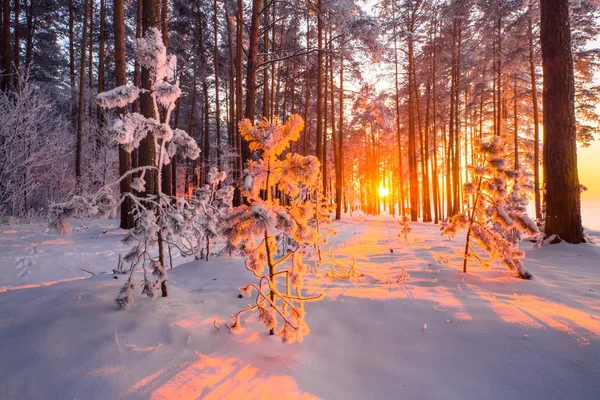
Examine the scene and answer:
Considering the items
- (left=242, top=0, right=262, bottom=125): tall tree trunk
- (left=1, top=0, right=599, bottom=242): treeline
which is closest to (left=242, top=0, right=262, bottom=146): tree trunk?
(left=242, top=0, right=262, bottom=125): tall tree trunk

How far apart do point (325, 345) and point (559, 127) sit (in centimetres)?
634

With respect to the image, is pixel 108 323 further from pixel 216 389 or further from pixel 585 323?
pixel 585 323

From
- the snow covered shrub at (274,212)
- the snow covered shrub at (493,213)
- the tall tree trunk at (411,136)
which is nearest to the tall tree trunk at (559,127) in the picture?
the snow covered shrub at (493,213)

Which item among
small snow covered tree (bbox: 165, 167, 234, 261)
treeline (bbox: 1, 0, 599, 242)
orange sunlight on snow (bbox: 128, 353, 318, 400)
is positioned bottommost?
orange sunlight on snow (bbox: 128, 353, 318, 400)

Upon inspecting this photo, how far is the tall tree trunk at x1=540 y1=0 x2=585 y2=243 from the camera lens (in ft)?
17.2

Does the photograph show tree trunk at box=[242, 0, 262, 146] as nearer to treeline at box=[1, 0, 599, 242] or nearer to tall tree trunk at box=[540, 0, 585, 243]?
treeline at box=[1, 0, 599, 242]

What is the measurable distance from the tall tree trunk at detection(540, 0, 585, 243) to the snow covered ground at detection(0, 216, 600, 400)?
272cm

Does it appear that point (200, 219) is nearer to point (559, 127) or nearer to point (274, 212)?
point (274, 212)

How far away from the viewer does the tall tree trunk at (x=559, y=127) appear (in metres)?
5.25

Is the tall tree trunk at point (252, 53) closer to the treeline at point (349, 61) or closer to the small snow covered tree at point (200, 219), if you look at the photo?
the small snow covered tree at point (200, 219)

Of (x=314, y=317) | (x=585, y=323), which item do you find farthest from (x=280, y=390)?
(x=585, y=323)

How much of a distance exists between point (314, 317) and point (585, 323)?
2035 mm

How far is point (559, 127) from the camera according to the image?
17.7ft

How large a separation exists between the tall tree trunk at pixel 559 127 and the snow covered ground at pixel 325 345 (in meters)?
2.72
